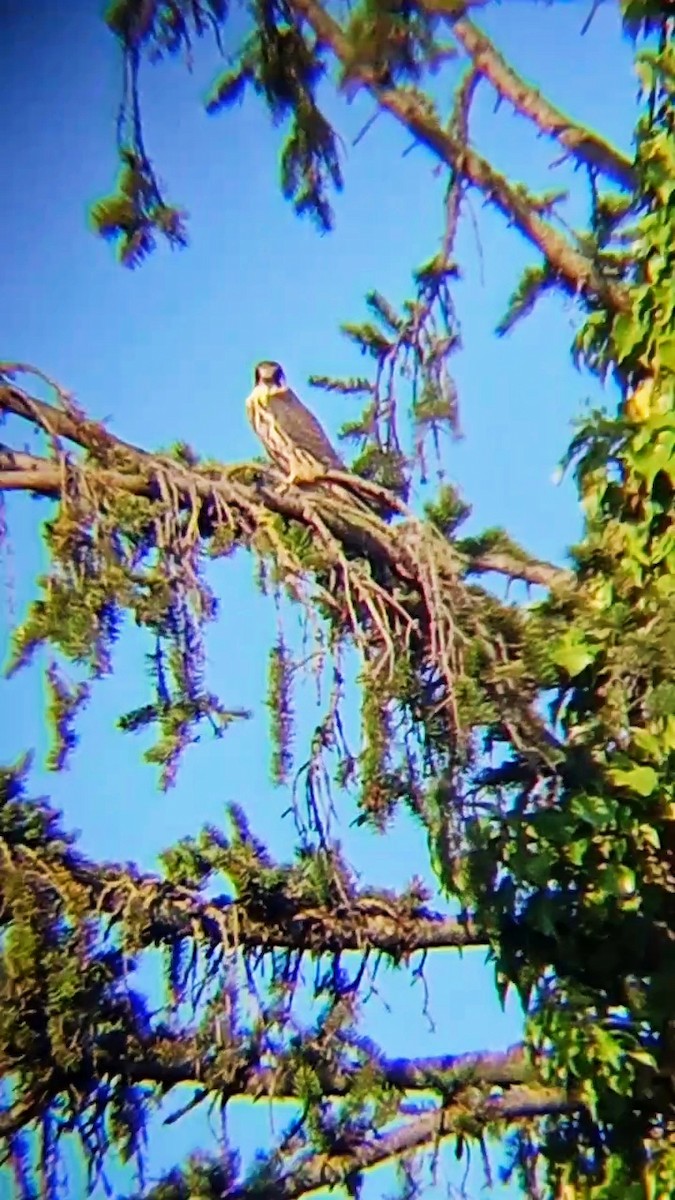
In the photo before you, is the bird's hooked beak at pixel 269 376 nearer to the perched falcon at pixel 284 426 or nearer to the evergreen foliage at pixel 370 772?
the perched falcon at pixel 284 426

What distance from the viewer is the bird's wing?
2539 millimetres

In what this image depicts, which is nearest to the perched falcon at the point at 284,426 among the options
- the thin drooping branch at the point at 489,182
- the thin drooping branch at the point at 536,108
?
the thin drooping branch at the point at 489,182

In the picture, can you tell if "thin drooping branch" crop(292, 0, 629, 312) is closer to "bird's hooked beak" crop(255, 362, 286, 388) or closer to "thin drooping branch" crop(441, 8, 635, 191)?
"thin drooping branch" crop(441, 8, 635, 191)

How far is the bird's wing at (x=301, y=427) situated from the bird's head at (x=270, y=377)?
0.06 feet

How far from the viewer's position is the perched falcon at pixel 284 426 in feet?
8.17

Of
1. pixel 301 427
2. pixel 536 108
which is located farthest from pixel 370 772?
pixel 536 108

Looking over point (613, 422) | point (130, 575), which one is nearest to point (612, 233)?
point (613, 422)

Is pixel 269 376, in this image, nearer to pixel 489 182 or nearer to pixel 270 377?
pixel 270 377

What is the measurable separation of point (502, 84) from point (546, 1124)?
1.49m

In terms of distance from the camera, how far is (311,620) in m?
2.03

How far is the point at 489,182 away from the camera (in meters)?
2.55

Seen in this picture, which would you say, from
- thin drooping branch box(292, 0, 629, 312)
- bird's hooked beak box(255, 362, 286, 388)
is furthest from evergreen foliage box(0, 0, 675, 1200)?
bird's hooked beak box(255, 362, 286, 388)

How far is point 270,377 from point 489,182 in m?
0.48

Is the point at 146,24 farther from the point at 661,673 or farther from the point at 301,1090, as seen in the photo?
the point at 301,1090
